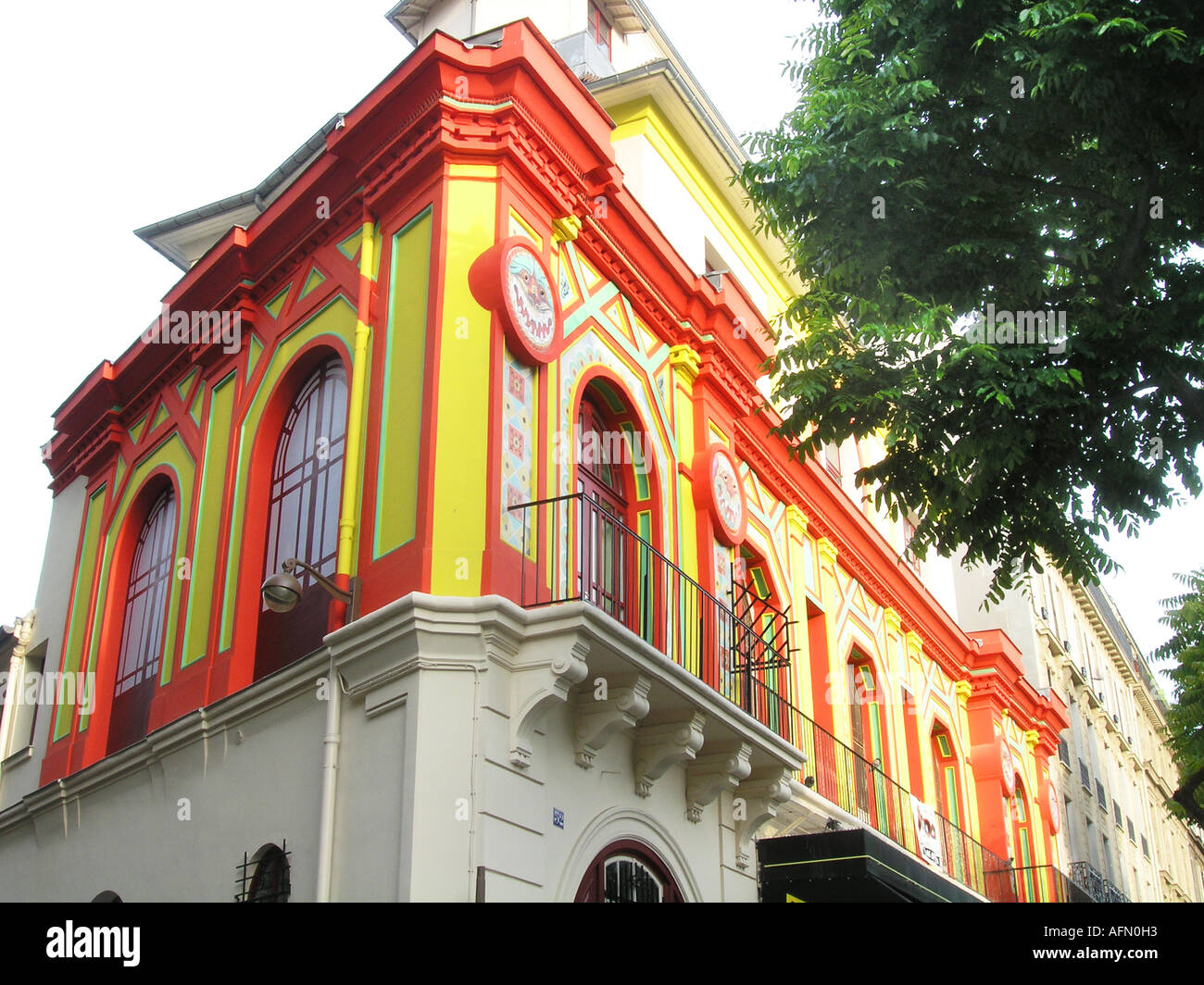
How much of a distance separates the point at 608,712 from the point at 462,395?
9.15 ft

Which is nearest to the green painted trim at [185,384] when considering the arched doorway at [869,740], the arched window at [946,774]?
the arched doorway at [869,740]

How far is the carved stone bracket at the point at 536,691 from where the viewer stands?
9977 millimetres

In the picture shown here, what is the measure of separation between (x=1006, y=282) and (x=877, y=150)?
150 centimetres

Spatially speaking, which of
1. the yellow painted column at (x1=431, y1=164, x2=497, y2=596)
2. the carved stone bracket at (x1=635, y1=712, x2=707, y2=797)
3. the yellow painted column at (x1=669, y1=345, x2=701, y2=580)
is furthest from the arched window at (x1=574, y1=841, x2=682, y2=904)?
the yellow painted column at (x1=669, y1=345, x2=701, y2=580)

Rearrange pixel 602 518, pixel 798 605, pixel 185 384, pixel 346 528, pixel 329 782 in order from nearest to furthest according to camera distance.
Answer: pixel 329 782 → pixel 346 528 → pixel 602 518 → pixel 185 384 → pixel 798 605

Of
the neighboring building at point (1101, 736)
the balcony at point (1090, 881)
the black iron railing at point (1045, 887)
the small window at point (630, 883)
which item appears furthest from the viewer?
the neighboring building at point (1101, 736)

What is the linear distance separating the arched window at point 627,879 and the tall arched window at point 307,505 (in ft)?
9.98

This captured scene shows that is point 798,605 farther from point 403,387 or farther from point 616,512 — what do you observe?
point 403,387

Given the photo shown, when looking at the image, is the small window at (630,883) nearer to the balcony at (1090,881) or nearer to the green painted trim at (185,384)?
the green painted trim at (185,384)

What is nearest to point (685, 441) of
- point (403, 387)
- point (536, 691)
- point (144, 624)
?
point (403, 387)

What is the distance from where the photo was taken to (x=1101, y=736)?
3494cm

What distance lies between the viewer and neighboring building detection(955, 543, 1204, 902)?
29.2 m

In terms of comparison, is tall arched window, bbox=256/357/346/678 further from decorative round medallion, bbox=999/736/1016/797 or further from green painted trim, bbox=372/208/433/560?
decorative round medallion, bbox=999/736/1016/797

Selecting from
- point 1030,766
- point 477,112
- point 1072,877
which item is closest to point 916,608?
point 1030,766
